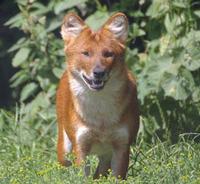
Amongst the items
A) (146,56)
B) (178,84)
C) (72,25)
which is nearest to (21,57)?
(146,56)

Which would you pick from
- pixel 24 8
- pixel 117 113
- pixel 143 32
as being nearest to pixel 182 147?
pixel 117 113

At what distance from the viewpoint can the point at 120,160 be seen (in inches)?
328

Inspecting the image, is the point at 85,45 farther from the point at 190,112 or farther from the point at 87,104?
the point at 190,112

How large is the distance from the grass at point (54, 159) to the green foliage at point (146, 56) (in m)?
0.40

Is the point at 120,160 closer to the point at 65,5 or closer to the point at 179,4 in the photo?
the point at 179,4

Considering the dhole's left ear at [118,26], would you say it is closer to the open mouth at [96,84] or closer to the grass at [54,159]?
the open mouth at [96,84]

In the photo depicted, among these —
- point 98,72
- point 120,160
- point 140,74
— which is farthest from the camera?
point 140,74

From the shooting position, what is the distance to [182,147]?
8789 mm

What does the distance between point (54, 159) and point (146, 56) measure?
1.86 m

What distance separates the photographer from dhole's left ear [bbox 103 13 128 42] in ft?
28.3

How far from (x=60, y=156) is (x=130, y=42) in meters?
2.62

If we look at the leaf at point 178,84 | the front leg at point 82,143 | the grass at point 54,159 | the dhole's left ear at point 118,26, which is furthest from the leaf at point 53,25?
the front leg at point 82,143

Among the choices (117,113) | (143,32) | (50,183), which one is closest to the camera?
(50,183)

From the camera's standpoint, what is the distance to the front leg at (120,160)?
8.31m
